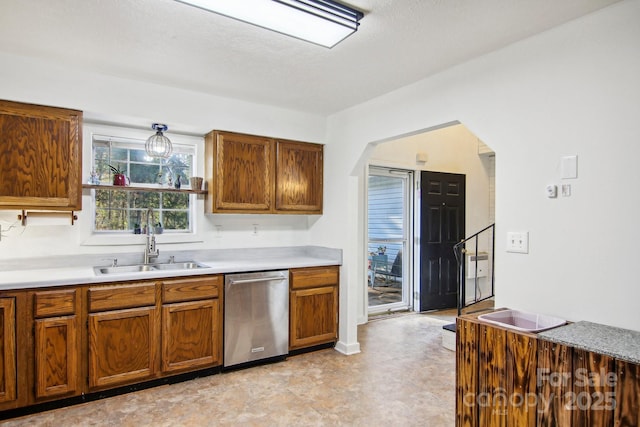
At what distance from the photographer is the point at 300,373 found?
3311 millimetres

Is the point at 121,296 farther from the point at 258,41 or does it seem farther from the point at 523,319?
the point at 523,319

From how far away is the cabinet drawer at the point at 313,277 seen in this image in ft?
12.0

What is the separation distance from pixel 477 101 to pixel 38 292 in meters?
3.23

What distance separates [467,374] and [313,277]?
6.19 ft

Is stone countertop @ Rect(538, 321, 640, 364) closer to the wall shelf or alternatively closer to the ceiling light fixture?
the ceiling light fixture

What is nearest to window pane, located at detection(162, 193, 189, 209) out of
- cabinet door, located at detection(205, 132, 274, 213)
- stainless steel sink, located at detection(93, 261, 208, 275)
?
cabinet door, located at detection(205, 132, 274, 213)

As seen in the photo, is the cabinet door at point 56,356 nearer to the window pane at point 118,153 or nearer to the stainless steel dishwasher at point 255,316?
the stainless steel dishwasher at point 255,316

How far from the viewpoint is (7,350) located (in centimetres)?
250

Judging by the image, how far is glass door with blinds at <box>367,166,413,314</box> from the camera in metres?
5.22

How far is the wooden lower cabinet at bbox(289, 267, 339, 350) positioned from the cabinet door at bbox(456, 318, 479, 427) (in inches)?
70.5

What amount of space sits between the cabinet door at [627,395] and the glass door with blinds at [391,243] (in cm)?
364

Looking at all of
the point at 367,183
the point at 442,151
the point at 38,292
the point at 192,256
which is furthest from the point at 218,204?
the point at 442,151

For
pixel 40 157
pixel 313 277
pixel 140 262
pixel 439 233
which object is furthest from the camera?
pixel 439 233

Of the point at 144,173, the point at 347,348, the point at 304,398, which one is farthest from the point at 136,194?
the point at 347,348
